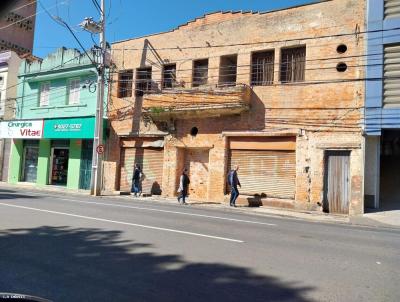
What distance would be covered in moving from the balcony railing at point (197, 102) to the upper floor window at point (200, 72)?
1108 mm

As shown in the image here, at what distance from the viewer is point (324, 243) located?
908cm

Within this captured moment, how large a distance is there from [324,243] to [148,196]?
47.0 feet

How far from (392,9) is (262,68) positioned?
5.93m

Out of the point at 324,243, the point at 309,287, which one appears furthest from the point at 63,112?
the point at 309,287

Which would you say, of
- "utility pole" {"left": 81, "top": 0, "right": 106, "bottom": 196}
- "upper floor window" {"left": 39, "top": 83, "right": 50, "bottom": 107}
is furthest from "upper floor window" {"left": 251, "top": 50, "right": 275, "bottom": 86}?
"upper floor window" {"left": 39, "top": 83, "right": 50, "bottom": 107}

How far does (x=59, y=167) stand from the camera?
2722cm

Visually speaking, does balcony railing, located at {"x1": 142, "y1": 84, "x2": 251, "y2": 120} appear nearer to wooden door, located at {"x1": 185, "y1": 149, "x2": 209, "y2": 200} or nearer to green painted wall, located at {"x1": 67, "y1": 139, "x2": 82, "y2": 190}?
wooden door, located at {"x1": 185, "y1": 149, "x2": 209, "y2": 200}

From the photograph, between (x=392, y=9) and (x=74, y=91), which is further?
(x=74, y=91)

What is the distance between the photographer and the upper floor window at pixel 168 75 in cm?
2269

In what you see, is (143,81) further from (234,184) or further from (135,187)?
(234,184)

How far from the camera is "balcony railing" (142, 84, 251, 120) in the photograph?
19.3 m

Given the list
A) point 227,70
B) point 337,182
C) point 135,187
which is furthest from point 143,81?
point 337,182

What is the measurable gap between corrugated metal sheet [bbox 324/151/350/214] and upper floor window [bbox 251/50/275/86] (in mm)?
4593

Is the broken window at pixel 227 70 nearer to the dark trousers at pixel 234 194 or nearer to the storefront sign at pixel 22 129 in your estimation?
the dark trousers at pixel 234 194
